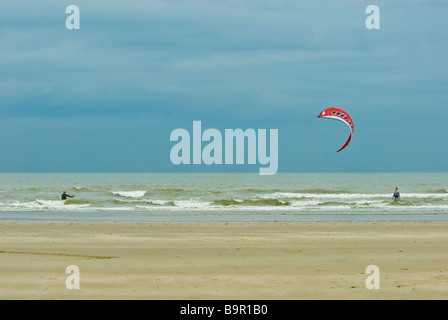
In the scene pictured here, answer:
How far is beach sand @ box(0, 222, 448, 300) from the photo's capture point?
9.48 meters

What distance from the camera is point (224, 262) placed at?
1273cm

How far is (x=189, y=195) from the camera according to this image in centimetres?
5156

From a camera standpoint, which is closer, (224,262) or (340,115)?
(224,262)

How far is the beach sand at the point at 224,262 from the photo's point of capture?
9.48 metres

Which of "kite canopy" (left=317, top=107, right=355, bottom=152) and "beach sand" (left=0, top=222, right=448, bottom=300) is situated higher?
"kite canopy" (left=317, top=107, right=355, bottom=152)

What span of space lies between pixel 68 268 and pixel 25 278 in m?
1.10

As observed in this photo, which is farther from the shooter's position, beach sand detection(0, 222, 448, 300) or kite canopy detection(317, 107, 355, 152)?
kite canopy detection(317, 107, 355, 152)

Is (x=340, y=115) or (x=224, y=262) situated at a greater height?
(x=340, y=115)

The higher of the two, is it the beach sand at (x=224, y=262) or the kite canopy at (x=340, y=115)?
the kite canopy at (x=340, y=115)

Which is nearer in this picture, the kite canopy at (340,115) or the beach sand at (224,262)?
the beach sand at (224,262)

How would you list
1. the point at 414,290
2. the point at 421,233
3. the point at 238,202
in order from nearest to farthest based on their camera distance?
the point at 414,290 < the point at 421,233 < the point at 238,202

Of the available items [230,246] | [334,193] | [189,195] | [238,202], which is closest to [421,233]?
[230,246]
